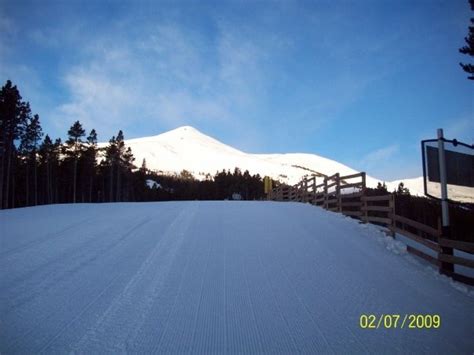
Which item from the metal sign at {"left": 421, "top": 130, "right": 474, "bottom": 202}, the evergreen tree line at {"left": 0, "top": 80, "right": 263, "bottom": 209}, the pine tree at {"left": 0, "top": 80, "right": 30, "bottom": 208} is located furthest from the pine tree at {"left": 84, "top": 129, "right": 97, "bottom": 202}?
the metal sign at {"left": 421, "top": 130, "right": 474, "bottom": 202}

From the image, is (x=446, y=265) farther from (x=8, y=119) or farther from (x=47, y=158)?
(x=47, y=158)

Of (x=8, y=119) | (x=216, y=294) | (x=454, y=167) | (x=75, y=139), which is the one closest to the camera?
(x=216, y=294)

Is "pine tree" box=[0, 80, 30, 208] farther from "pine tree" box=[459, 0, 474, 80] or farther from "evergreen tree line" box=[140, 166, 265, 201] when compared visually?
"evergreen tree line" box=[140, 166, 265, 201]

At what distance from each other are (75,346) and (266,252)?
15.1 feet

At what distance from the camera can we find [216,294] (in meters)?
5.34

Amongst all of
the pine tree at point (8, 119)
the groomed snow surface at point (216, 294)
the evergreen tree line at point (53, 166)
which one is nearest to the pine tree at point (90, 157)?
the evergreen tree line at point (53, 166)

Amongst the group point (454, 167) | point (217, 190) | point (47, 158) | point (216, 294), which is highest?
point (47, 158)

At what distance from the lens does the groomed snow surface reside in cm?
402

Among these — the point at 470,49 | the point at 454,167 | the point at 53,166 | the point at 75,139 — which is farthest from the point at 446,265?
the point at 53,166

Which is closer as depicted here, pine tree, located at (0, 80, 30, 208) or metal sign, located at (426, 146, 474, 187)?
metal sign, located at (426, 146, 474, 187)

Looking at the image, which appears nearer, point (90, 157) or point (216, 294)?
point (216, 294)

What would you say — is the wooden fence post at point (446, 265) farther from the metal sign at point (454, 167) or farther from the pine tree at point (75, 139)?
the pine tree at point (75, 139)

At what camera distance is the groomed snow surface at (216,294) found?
4.02 metres

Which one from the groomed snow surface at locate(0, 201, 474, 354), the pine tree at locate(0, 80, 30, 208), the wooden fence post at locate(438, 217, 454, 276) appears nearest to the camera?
the groomed snow surface at locate(0, 201, 474, 354)
